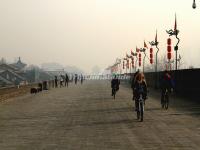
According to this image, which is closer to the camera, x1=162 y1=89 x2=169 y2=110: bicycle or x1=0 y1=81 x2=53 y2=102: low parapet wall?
x1=162 y1=89 x2=169 y2=110: bicycle

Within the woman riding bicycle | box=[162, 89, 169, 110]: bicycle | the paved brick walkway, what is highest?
the woman riding bicycle

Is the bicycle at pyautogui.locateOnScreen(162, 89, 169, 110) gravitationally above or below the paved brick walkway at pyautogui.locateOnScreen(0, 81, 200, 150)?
above

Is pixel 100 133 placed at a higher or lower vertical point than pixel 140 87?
lower

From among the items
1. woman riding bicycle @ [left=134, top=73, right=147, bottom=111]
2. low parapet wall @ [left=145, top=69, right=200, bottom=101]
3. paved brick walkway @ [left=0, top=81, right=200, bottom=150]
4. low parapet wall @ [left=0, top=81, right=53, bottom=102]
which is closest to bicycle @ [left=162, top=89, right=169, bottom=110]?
paved brick walkway @ [left=0, top=81, right=200, bottom=150]

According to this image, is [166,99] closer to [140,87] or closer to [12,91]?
[140,87]

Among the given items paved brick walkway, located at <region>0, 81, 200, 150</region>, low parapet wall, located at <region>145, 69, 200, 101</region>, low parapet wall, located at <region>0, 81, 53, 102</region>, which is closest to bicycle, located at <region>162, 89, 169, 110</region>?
paved brick walkway, located at <region>0, 81, 200, 150</region>

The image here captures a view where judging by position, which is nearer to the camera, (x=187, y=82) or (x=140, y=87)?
(x=140, y=87)

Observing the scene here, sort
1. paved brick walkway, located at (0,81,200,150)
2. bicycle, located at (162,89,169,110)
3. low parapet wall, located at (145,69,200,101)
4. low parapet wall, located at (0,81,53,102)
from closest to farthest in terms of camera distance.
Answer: paved brick walkway, located at (0,81,200,150)
bicycle, located at (162,89,169,110)
low parapet wall, located at (145,69,200,101)
low parapet wall, located at (0,81,53,102)

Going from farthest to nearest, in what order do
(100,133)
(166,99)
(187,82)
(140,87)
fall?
(187,82)
(166,99)
(140,87)
(100,133)

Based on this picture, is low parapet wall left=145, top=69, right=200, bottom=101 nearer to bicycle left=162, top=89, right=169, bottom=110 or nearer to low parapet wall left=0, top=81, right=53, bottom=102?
bicycle left=162, top=89, right=169, bottom=110

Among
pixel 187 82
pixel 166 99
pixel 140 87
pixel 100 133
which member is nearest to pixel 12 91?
pixel 187 82

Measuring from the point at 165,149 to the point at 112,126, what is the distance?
18.7ft

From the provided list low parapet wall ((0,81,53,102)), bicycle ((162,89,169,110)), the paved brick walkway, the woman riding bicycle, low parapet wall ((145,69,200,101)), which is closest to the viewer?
the paved brick walkway

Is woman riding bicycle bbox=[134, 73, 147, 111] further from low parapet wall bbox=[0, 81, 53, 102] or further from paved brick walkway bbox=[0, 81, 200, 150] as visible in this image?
low parapet wall bbox=[0, 81, 53, 102]
